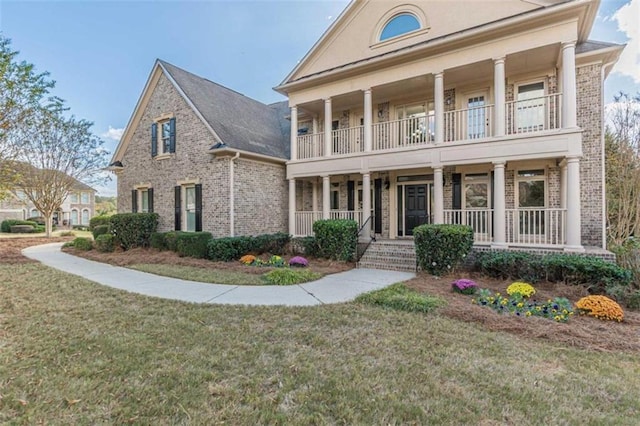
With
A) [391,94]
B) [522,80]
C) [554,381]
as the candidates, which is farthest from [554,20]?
[554,381]

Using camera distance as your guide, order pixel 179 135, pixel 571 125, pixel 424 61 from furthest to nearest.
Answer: pixel 179 135 → pixel 424 61 → pixel 571 125

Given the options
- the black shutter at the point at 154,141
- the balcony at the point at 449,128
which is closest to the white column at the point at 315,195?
the balcony at the point at 449,128

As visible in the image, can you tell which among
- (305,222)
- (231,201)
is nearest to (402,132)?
(305,222)

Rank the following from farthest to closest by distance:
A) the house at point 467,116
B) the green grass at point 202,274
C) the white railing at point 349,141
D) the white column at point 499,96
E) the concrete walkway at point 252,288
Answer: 1. the white railing at point 349,141
2. the white column at point 499,96
3. the house at point 467,116
4. the green grass at point 202,274
5. the concrete walkway at point 252,288

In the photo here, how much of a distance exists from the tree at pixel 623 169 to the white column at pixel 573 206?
15.4 ft

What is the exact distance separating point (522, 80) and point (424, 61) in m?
3.22

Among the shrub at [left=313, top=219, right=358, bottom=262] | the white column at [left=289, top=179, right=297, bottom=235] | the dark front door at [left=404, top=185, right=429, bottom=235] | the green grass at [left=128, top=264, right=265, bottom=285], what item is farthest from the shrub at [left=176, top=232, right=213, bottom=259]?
the dark front door at [left=404, top=185, right=429, bottom=235]

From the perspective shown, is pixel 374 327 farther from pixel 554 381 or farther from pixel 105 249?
pixel 105 249

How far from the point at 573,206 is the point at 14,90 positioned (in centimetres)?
1708

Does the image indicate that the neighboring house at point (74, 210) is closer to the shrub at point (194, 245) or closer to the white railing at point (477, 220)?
the shrub at point (194, 245)

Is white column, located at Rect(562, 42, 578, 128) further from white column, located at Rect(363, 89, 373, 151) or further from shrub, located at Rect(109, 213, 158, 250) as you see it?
shrub, located at Rect(109, 213, 158, 250)

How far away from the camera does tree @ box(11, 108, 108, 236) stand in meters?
19.0

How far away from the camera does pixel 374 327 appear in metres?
4.50

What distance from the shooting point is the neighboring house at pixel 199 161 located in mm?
11656
